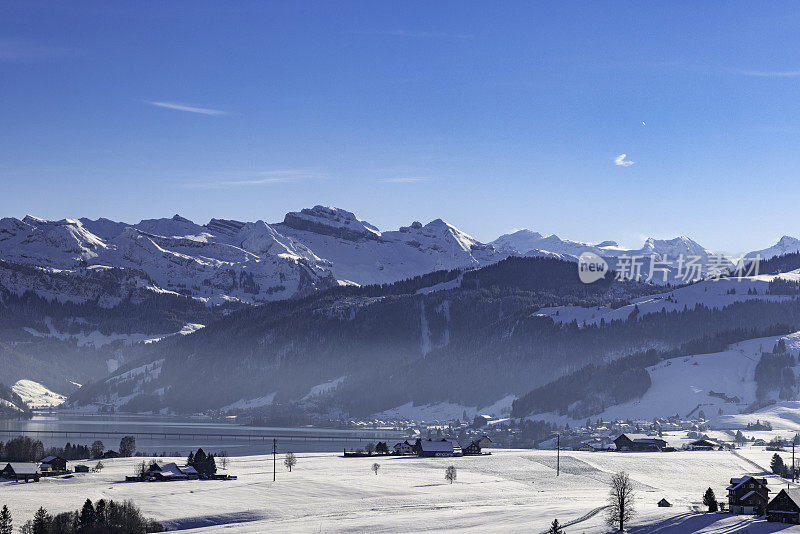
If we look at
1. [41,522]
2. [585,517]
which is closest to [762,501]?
[585,517]

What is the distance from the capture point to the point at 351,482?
468ft

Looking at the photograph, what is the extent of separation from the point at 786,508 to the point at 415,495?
148ft

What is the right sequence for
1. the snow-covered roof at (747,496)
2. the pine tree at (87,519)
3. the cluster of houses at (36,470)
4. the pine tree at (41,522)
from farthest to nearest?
the cluster of houses at (36,470) → the snow-covered roof at (747,496) → the pine tree at (87,519) → the pine tree at (41,522)

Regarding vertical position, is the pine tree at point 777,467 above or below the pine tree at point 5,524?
above

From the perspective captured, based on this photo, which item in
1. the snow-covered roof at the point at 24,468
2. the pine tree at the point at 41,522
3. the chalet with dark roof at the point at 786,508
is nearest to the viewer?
the pine tree at the point at 41,522

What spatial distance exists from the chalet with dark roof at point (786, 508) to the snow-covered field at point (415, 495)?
7.63 ft

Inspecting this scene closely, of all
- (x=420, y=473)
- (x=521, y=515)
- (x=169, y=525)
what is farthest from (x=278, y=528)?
(x=420, y=473)

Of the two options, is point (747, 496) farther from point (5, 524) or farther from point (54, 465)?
point (54, 465)

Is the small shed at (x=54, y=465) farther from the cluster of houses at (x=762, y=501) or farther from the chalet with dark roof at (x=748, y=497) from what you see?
the chalet with dark roof at (x=748, y=497)

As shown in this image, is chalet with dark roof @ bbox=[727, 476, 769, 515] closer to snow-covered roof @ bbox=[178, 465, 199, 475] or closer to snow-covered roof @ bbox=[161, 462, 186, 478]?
snow-covered roof @ bbox=[178, 465, 199, 475]

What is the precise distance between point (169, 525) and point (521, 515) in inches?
1359

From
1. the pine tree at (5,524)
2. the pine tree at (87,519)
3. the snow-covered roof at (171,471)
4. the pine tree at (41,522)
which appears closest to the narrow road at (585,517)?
the pine tree at (87,519)

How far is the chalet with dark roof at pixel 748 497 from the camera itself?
11031cm

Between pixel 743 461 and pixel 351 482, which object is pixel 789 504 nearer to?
pixel 351 482
